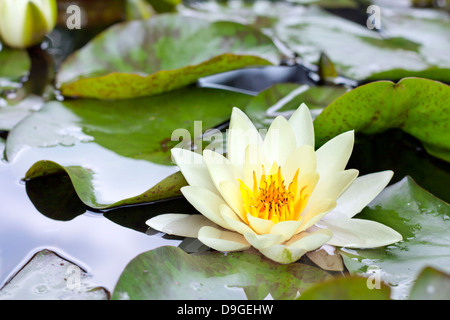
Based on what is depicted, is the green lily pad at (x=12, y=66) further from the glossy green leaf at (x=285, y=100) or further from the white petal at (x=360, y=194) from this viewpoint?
the white petal at (x=360, y=194)

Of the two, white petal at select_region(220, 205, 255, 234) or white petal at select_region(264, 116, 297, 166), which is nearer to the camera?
white petal at select_region(220, 205, 255, 234)

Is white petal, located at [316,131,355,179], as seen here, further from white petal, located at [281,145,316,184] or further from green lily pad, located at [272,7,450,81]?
green lily pad, located at [272,7,450,81]

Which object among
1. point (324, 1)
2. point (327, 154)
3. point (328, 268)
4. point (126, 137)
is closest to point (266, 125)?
point (327, 154)

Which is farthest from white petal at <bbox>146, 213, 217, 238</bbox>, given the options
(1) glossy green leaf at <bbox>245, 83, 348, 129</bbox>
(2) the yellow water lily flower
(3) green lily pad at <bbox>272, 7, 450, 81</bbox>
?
(3) green lily pad at <bbox>272, 7, 450, 81</bbox>

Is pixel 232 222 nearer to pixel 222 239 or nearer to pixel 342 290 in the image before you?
pixel 222 239

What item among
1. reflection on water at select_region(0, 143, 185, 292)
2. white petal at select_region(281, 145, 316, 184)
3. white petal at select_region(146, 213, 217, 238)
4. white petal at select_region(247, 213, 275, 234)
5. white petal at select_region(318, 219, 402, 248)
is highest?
white petal at select_region(281, 145, 316, 184)

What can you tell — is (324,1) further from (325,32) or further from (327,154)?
(327,154)

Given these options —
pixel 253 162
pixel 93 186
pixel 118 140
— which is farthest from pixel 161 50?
pixel 253 162

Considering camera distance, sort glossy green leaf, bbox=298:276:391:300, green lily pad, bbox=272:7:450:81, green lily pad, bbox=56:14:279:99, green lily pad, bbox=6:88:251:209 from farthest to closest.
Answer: green lily pad, bbox=272:7:450:81 → green lily pad, bbox=56:14:279:99 → green lily pad, bbox=6:88:251:209 → glossy green leaf, bbox=298:276:391:300
